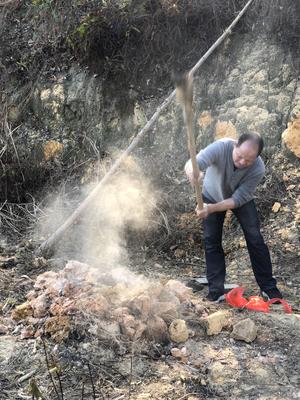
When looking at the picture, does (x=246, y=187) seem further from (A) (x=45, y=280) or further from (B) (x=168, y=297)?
(A) (x=45, y=280)

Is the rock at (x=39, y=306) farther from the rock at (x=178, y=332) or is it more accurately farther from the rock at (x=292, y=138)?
the rock at (x=292, y=138)

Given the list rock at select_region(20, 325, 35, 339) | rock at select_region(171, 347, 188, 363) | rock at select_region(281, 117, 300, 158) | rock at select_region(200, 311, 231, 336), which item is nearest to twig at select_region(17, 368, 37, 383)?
rock at select_region(20, 325, 35, 339)

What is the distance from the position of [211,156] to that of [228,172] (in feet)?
0.64

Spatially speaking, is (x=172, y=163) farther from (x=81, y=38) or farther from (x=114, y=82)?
(x=81, y=38)

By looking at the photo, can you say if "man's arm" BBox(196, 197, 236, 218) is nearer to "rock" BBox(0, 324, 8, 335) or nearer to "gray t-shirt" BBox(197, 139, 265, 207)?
"gray t-shirt" BBox(197, 139, 265, 207)

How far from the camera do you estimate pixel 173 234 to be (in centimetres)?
583

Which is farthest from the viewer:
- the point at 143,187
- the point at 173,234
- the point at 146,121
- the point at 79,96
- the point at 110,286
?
the point at 79,96

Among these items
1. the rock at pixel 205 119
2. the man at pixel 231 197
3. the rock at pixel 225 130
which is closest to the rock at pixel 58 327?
the man at pixel 231 197

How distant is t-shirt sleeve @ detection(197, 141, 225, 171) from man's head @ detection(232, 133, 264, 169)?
5.3 inches

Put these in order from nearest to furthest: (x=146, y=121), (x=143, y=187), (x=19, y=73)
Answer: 1. (x=143, y=187)
2. (x=146, y=121)
3. (x=19, y=73)

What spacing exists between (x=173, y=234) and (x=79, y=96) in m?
2.69

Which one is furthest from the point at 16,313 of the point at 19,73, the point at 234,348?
the point at 19,73

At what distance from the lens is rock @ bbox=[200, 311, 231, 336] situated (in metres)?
3.71

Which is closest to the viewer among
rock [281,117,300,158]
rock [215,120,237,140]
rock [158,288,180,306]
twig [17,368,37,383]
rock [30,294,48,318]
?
twig [17,368,37,383]
